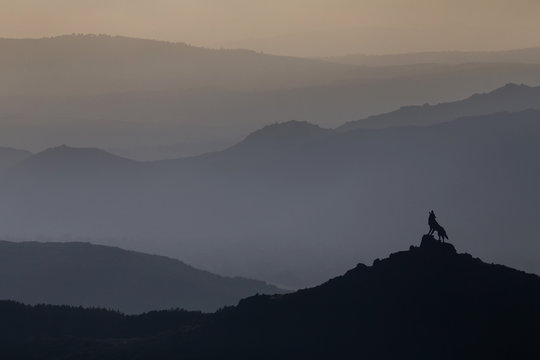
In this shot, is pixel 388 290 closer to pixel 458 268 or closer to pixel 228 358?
pixel 458 268

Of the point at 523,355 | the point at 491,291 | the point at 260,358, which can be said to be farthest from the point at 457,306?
the point at 260,358

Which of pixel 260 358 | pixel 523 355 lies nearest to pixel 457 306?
pixel 523 355

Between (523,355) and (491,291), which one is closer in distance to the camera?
(523,355)

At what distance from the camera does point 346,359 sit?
188m

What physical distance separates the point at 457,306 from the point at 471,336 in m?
8.01

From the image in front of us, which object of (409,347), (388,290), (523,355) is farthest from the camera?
(388,290)

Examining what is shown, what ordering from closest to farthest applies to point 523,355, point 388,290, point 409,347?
1. point 523,355
2. point 409,347
3. point 388,290

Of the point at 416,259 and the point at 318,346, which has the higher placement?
the point at 416,259

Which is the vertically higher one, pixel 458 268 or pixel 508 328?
pixel 458 268

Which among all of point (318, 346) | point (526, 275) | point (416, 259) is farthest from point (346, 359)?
point (526, 275)

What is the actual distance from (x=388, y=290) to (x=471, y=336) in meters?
19.0

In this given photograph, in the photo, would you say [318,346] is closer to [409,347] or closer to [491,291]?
[409,347]

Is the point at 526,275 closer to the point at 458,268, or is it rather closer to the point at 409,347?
the point at 458,268

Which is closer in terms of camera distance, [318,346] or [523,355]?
[523,355]
